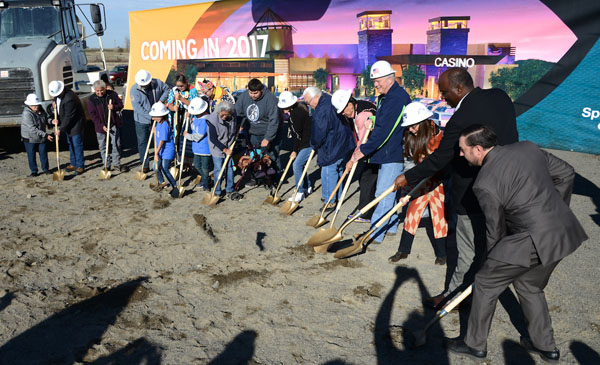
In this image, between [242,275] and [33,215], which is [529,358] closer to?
[242,275]

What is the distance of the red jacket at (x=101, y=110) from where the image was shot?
905cm

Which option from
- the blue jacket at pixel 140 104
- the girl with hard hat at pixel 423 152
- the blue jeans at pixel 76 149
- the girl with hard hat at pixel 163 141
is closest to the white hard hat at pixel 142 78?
the blue jacket at pixel 140 104

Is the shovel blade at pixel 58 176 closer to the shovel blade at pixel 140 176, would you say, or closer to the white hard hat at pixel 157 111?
the shovel blade at pixel 140 176

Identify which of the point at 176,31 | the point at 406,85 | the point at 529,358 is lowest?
the point at 529,358

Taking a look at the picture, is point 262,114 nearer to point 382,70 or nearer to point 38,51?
point 382,70

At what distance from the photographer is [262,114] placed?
7.85m

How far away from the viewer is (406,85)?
33.3 ft

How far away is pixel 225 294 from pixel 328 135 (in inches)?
114

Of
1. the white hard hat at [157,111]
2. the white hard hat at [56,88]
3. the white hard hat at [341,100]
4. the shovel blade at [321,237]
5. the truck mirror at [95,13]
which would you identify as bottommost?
the shovel blade at [321,237]

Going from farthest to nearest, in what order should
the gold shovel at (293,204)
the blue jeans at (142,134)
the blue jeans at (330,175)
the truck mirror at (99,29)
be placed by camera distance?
the truck mirror at (99,29) < the blue jeans at (142,134) < the gold shovel at (293,204) < the blue jeans at (330,175)

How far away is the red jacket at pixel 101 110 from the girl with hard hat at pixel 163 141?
183cm

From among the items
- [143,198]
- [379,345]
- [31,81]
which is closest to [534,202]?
[379,345]

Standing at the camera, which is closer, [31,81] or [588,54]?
[588,54]

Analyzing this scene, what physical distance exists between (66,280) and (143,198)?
293 centimetres
